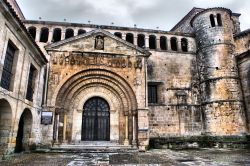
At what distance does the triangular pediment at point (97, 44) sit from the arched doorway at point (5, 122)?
558 cm

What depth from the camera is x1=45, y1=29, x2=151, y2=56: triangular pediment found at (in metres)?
13.2

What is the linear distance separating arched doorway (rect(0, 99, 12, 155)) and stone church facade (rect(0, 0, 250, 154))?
0.04m

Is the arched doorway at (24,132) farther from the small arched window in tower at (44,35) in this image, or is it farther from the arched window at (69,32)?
the arched window at (69,32)

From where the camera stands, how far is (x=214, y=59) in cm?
1600

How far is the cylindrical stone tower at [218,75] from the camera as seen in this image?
48.2ft

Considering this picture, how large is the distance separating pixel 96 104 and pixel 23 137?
458 centimetres

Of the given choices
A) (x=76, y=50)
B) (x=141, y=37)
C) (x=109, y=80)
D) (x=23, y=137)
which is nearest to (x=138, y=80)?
(x=109, y=80)

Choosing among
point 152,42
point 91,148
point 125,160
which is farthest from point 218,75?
point 125,160

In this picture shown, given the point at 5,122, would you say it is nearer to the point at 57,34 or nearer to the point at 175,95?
the point at 57,34

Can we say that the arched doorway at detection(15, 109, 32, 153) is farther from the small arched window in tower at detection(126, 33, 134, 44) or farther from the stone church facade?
the small arched window in tower at detection(126, 33, 134, 44)

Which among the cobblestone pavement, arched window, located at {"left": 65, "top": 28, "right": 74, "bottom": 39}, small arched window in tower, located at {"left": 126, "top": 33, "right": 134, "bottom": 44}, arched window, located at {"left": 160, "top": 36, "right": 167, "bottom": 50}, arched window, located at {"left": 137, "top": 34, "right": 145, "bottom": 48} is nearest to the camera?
the cobblestone pavement

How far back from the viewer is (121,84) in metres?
13.3

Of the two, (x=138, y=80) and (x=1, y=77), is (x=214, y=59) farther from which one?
(x=1, y=77)

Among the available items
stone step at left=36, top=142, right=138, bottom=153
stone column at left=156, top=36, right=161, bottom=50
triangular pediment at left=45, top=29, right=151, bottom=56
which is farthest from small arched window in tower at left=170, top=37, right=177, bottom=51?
stone step at left=36, top=142, right=138, bottom=153
